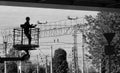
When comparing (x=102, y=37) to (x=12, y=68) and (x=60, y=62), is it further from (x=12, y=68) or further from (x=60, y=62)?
(x=12, y=68)

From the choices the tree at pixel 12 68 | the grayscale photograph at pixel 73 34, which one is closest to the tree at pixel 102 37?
the grayscale photograph at pixel 73 34

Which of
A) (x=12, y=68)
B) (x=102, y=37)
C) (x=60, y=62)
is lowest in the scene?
(x=12, y=68)

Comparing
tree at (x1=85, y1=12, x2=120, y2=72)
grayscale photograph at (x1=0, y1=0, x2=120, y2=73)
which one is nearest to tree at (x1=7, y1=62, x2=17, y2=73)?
grayscale photograph at (x1=0, y1=0, x2=120, y2=73)

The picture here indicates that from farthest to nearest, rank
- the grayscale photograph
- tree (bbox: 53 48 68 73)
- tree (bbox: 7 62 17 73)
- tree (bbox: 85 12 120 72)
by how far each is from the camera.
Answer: tree (bbox: 7 62 17 73), tree (bbox: 53 48 68 73), tree (bbox: 85 12 120 72), the grayscale photograph

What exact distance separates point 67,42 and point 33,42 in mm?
51090

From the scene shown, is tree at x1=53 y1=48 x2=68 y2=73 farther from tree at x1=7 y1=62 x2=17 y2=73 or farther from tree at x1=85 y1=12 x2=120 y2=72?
tree at x1=85 y1=12 x2=120 y2=72

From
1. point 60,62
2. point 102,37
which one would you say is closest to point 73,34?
point 60,62

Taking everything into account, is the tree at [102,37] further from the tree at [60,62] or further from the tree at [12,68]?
the tree at [12,68]

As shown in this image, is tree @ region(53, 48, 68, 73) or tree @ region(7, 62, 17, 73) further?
tree @ region(7, 62, 17, 73)

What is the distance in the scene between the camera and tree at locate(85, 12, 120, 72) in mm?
27570

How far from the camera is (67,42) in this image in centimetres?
5803

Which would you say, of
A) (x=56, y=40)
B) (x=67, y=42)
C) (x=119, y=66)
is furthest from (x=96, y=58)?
(x=67, y=42)

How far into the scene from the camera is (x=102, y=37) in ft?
92.2

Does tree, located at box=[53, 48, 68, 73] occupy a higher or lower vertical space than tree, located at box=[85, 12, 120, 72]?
lower
